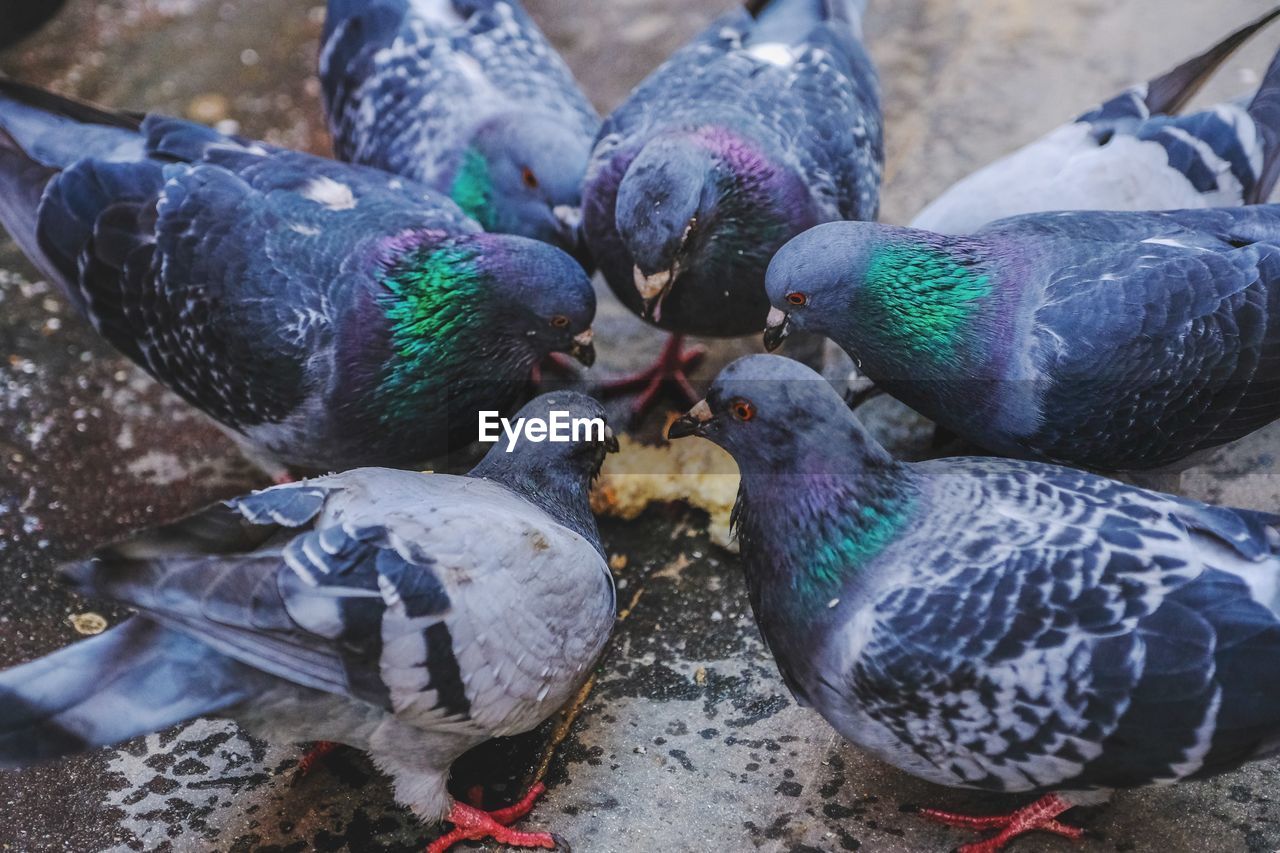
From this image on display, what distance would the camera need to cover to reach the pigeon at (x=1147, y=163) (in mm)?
4730

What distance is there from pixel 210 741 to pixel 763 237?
2.61 meters

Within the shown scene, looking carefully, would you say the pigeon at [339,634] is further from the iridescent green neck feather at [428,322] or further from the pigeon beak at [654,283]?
the pigeon beak at [654,283]

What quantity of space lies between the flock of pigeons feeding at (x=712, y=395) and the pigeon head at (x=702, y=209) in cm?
2

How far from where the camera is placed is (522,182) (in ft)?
17.4

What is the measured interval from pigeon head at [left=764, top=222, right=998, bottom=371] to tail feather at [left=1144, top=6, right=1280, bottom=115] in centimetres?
183

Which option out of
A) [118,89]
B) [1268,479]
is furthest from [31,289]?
[1268,479]

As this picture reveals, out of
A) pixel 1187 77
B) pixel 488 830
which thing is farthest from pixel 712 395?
pixel 1187 77

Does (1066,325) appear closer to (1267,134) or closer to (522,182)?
(1267,134)

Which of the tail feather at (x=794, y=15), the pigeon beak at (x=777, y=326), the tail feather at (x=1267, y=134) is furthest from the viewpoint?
the tail feather at (x=794, y=15)

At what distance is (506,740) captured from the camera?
397 cm

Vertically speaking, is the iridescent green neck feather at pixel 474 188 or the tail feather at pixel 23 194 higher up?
the tail feather at pixel 23 194

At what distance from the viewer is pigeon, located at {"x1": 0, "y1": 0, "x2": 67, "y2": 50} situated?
24.3 ft

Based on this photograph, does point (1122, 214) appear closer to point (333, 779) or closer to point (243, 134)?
point (333, 779)

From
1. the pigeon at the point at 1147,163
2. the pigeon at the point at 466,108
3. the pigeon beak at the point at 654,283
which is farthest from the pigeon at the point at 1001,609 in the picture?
the pigeon at the point at 466,108
